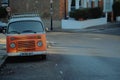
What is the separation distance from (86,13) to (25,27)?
2972 centimetres

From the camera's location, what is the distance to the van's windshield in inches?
778

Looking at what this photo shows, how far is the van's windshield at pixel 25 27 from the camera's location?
1975 centimetres

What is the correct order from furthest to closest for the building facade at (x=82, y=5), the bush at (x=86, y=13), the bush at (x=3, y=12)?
the bush at (x=3, y=12) < the building facade at (x=82, y=5) < the bush at (x=86, y=13)

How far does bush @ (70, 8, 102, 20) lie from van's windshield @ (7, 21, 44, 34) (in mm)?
28313

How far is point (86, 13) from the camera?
49344 mm

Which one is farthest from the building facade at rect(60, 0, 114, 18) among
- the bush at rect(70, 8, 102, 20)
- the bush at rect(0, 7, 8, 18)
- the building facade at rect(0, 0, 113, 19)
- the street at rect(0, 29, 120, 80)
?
the street at rect(0, 29, 120, 80)

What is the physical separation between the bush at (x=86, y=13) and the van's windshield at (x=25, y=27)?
28.3 meters

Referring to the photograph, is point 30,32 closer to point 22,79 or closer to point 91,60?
point 91,60

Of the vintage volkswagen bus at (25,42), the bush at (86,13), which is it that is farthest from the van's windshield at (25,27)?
the bush at (86,13)

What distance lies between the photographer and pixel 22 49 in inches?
757

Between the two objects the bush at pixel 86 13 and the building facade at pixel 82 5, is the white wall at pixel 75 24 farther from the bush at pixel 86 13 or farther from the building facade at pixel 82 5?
the building facade at pixel 82 5

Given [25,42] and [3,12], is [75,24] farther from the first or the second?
[25,42]

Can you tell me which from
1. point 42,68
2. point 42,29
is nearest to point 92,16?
point 42,29

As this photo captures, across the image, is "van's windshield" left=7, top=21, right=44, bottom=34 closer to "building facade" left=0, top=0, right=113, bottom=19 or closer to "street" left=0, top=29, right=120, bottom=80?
"street" left=0, top=29, right=120, bottom=80
